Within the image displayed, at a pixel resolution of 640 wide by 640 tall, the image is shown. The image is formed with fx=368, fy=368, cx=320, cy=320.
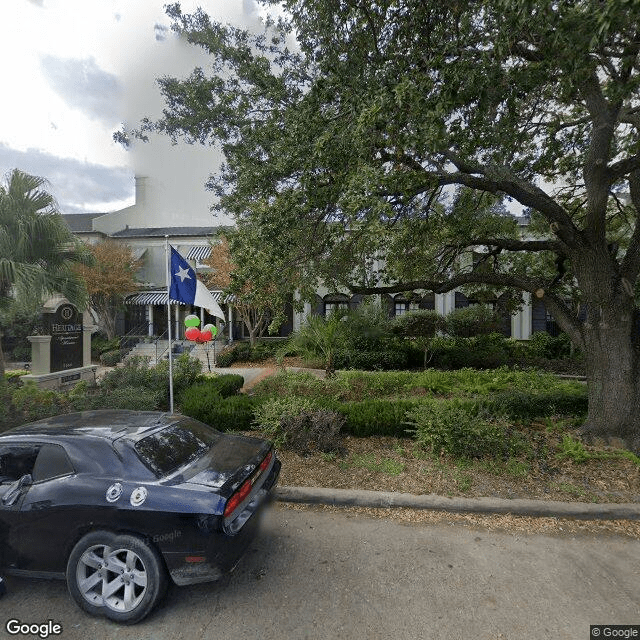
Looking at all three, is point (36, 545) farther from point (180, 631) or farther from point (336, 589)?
point (336, 589)

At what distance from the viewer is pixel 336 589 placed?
300 cm

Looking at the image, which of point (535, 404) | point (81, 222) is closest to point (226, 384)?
point (535, 404)

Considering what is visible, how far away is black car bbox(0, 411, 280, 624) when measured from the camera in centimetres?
270

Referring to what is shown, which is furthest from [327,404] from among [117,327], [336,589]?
[117,327]

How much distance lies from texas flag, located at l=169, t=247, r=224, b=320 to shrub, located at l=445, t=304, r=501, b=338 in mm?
11244

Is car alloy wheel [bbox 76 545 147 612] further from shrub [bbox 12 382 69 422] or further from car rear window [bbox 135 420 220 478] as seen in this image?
shrub [bbox 12 382 69 422]

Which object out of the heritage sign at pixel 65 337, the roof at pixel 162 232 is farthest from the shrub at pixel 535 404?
the roof at pixel 162 232

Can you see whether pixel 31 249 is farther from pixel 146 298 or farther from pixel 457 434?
pixel 146 298

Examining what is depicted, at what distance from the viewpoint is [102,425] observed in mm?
3506

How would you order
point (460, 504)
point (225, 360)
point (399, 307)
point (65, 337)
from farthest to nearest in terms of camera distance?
1. point (399, 307)
2. point (225, 360)
3. point (65, 337)
4. point (460, 504)

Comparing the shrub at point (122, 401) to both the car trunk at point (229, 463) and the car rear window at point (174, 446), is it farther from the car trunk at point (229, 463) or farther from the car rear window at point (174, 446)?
the car trunk at point (229, 463)

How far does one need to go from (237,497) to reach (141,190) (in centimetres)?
3028

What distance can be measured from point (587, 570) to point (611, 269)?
4.35 m

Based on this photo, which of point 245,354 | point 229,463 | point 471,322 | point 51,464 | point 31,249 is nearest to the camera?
point 51,464
